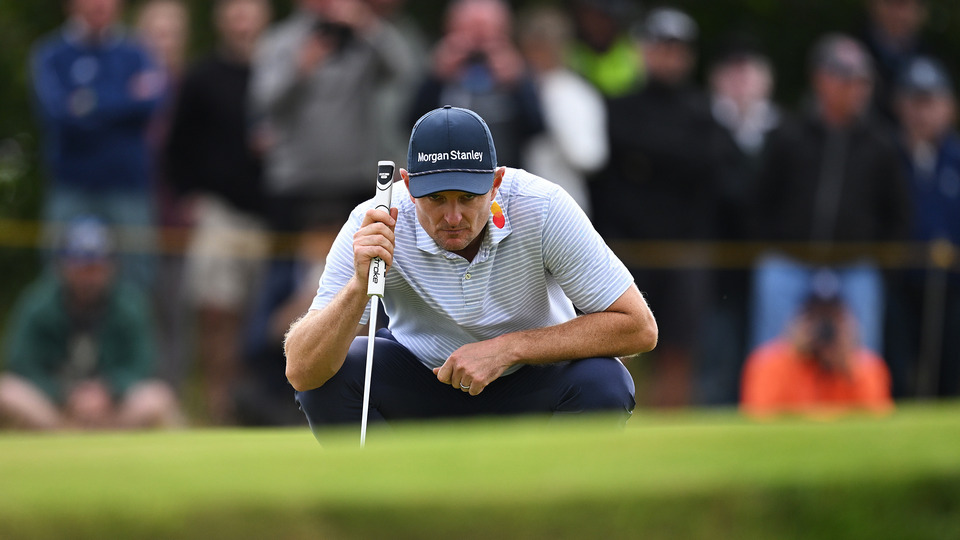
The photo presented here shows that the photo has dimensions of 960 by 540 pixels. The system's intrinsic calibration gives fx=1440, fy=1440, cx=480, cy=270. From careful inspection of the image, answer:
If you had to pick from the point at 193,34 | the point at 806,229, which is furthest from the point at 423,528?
the point at 193,34

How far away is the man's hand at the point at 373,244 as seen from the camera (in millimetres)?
5219

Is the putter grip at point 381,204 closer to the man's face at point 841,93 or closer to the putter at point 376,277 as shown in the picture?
the putter at point 376,277

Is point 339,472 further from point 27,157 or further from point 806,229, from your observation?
point 27,157

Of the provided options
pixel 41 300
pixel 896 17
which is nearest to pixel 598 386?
pixel 41 300

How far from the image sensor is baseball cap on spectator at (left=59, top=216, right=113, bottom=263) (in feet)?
32.6

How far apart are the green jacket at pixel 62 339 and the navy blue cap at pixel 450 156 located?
518 centimetres

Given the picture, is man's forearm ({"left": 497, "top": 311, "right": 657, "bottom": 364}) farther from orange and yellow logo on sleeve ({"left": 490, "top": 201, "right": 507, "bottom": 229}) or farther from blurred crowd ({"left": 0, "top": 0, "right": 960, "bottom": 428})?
blurred crowd ({"left": 0, "top": 0, "right": 960, "bottom": 428})

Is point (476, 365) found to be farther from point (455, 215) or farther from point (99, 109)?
point (99, 109)

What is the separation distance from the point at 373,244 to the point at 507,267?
0.54m

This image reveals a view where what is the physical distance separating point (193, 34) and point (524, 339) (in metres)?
11.2

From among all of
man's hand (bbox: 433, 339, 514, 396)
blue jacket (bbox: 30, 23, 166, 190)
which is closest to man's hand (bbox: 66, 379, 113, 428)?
blue jacket (bbox: 30, 23, 166, 190)

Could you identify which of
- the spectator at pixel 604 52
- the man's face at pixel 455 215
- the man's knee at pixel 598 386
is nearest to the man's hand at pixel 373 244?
the man's face at pixel 455 215

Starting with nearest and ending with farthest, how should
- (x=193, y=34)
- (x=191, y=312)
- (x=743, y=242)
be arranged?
(x=191, y=312) < (x=743, y=242) < (x=193, y=34)

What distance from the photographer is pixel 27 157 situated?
53.5 feet
